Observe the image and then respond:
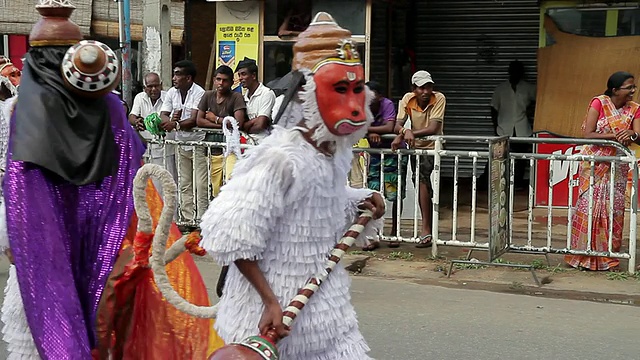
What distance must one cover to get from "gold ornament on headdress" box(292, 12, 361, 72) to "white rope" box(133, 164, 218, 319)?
0.76m

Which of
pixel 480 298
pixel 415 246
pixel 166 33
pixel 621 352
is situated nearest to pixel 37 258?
pixel 621 352

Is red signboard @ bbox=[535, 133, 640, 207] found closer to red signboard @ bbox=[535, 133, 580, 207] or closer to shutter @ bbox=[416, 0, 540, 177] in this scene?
red signboard @ bbox=[535, 133, 580, 207]

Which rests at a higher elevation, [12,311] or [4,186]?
[4,186]

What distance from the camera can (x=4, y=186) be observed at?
3.37 meters

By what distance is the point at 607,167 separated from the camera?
706cm

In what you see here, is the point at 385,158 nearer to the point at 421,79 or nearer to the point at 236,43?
the point at 421,79

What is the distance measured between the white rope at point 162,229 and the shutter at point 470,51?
8.05 m

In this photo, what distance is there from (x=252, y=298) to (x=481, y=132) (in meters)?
9.28

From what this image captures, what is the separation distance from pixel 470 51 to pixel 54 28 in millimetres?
8687

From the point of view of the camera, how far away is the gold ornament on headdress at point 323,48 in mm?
2895

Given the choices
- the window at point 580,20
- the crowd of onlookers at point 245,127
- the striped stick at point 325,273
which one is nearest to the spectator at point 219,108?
the crowd of onlookers at point 245,127

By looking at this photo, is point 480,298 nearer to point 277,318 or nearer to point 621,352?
point 621,352

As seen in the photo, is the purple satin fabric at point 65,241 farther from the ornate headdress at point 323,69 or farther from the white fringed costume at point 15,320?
the ornate headdress at point 323,69

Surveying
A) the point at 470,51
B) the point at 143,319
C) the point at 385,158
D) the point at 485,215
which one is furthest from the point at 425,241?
the point at 143,319
